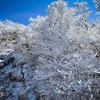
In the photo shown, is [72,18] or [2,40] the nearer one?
[72,18]

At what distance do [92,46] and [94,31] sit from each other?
784 millimetres

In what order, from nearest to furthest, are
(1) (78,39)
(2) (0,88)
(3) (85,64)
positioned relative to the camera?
(3) (85,64) → (1) (78,39) → (2) (0,88)

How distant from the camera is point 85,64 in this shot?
7.98 m

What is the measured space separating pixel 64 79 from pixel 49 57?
1.78 meters

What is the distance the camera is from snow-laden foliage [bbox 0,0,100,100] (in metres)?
8.00

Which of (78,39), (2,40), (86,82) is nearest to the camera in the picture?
(86,82)

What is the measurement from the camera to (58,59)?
30.0 ft

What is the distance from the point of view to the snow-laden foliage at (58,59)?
800cm

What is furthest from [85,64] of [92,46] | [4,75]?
[4,75]

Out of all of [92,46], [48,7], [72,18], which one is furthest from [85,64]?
[48,7]

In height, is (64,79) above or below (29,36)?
below

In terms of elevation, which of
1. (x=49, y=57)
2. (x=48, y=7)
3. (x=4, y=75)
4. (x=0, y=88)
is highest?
(x=48, y=7)

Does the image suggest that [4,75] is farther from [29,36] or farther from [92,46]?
[92,46]

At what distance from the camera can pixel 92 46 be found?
949cm
